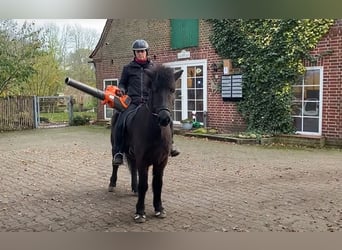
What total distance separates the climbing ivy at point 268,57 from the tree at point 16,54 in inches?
149

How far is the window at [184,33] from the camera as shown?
711cm

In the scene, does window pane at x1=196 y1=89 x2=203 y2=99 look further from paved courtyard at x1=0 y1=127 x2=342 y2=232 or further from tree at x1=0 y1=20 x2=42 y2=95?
tree at x1=0 y1=20 x2=42 y2=95

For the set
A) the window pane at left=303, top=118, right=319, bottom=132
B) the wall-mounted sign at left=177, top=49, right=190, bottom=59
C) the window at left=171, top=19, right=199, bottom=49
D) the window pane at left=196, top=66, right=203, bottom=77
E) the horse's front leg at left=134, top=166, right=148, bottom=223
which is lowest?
the horse's front leg at left=134, top=166, right=148, bottom=223

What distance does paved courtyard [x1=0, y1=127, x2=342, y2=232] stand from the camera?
263 cm

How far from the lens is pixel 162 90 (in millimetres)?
2365

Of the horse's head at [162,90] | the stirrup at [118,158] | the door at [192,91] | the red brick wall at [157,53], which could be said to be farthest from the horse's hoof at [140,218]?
the door at [192,91]

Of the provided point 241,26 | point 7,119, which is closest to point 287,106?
point 241,26

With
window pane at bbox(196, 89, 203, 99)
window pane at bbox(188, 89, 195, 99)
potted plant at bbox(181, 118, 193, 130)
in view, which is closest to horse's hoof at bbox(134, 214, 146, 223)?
potted plant at bbox(181, 118, 193, 130)

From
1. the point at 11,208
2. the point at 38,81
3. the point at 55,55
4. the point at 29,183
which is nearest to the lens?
the point at 11,208

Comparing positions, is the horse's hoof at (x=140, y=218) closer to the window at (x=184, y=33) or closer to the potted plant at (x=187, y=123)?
the potted plant at (x=187, y=123)

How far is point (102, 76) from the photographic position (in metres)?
7.75

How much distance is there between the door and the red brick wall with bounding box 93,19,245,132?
0.12 m
